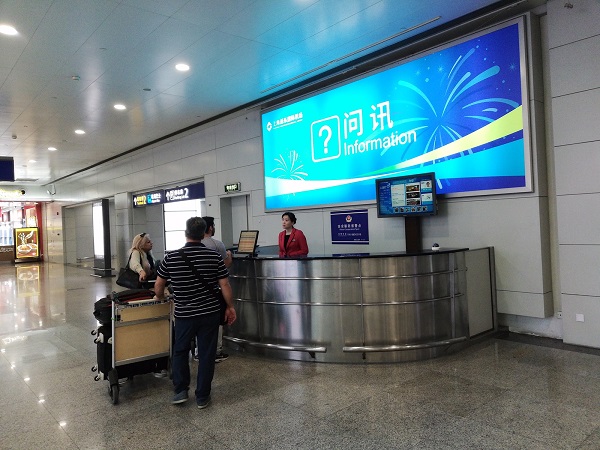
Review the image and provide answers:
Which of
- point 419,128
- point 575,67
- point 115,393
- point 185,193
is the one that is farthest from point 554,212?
point 185,193

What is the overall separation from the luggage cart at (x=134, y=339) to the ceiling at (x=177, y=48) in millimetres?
3182

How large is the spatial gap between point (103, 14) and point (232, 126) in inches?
190

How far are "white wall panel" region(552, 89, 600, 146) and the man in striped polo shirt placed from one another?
4008 millimetres

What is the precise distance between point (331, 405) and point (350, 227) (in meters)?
4.03

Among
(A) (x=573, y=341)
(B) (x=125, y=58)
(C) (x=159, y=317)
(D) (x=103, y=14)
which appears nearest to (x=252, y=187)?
(B) (x=125, y=58)

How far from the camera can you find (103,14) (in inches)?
191

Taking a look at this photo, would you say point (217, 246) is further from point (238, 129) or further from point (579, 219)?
point (238, 129)

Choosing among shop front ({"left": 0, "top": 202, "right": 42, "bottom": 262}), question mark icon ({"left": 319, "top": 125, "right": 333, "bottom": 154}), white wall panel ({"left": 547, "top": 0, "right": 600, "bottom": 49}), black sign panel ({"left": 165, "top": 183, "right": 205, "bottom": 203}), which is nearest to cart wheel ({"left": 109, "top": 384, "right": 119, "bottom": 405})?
question mark icon ({"left": 319, "top": 125, "right": 333, "bottom": 154})

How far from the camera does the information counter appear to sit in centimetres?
464

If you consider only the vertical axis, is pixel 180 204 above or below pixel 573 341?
above

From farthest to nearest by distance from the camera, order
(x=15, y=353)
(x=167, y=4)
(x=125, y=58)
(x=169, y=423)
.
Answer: (x=125, y=58), (x=15, y=353), (x=167, y=4), (x=169, y=423)

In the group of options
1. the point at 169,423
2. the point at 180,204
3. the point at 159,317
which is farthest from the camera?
the point at 180,204

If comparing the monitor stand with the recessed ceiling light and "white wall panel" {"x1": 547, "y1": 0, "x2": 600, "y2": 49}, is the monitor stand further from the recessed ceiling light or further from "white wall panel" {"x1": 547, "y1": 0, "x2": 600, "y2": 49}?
the recessed ceiling light

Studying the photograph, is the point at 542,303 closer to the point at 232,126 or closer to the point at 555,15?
the point at 555,15
